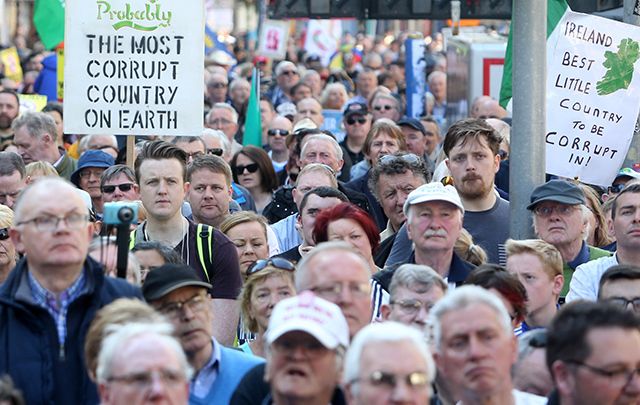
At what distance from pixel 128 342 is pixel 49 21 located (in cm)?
1507

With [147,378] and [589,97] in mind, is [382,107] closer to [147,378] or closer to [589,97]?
[589,97]

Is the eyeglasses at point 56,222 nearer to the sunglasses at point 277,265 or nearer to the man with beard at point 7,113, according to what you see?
the sunglasses at point 277,265

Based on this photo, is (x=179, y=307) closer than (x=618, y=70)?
Yes

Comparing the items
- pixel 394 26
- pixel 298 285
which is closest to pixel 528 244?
pixel 298 285

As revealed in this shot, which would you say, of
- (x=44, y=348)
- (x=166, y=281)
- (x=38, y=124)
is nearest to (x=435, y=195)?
(x=166, y=281)

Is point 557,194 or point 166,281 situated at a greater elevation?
point 557,194

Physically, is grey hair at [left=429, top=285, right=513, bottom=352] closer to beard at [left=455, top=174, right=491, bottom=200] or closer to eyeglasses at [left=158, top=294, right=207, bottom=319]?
eyeglasses at [left=158, top=294, right=207, bottom=319]

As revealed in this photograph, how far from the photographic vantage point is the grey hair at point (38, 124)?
527 inches

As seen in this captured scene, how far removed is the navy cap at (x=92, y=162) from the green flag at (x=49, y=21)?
309 inches

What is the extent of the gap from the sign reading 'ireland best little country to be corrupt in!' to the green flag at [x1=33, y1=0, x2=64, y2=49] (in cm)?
938

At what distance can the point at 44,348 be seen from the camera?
248 inches

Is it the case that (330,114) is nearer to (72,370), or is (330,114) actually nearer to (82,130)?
(82,130)

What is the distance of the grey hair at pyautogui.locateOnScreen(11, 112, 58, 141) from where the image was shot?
13.4 metres

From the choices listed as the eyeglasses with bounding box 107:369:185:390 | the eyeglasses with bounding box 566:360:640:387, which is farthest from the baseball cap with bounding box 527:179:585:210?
the eyeglasses with bounding box 107:369:185:390
